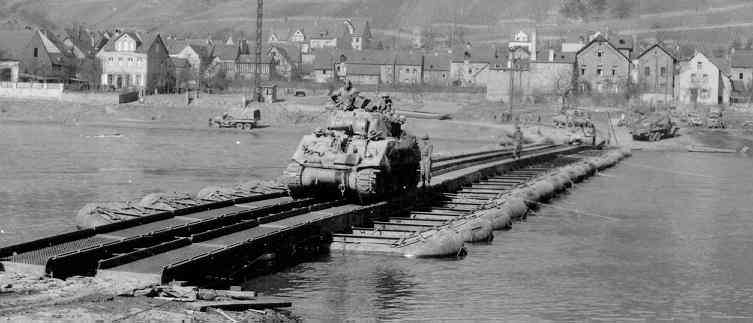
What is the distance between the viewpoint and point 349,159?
130ft

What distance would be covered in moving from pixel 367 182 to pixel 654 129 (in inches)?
3136

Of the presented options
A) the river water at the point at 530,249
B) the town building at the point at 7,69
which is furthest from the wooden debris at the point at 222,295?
the town building at the point at 7,69

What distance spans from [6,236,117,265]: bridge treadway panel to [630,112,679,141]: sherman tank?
294 feet

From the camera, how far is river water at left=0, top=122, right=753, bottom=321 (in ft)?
94.0

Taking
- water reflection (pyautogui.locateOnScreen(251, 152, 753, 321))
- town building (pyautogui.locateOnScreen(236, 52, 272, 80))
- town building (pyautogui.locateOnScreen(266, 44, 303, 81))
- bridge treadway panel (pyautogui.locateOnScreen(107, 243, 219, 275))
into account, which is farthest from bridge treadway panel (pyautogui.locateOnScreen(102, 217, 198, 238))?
town building (pyautogui.locateOnScreen(266, 44, 303, 81))

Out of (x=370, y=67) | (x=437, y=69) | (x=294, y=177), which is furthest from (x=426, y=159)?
(x=437, y=69)

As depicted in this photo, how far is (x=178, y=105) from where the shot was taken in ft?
459

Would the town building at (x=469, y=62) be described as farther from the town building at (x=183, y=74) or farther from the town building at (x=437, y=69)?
the town building at (x=183, y=74)

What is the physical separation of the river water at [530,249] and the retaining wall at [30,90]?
194 ft

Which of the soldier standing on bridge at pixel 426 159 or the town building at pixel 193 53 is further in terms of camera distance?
the town building at pixel 193 53

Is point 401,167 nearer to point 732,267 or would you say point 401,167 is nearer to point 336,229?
point 336,229

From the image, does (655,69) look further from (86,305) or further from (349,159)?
(86,305)

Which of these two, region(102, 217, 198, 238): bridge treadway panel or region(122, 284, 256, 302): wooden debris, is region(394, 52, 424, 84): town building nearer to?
region(102, 217, 198, 238): bridge treadway panel

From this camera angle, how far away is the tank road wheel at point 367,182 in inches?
1537
